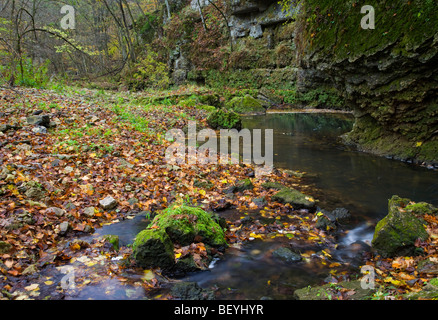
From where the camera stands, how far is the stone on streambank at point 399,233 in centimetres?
373

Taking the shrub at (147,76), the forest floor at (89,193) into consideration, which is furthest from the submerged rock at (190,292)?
the shrub at (147,76)

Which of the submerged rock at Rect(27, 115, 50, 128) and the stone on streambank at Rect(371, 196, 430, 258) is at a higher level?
the submerged rock at Rect(27, 115, 50, 128)

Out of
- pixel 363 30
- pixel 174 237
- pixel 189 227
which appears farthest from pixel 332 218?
pixel 363 30

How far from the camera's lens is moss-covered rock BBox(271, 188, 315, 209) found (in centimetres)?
558

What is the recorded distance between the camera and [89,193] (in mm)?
5195

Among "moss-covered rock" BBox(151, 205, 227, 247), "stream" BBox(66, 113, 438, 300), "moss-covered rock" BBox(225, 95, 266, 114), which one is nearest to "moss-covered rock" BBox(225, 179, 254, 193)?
"stream" BBox(66, 113, 438, 300)

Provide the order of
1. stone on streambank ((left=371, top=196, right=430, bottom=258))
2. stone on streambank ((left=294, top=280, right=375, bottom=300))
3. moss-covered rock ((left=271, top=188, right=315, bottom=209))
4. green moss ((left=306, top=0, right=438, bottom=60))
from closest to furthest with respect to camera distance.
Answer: stone on streambank ((left=294, top=280, right=375, bottom=300))
stone on streambank ((left=371, top=196, right=430, bottom=258))
moss-covered rock ((left=271, top=188, right=315, bottom=209))
green moss ((left=306, top=0, right=438, bottom=60))

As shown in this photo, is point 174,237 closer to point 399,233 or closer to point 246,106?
point 399,233

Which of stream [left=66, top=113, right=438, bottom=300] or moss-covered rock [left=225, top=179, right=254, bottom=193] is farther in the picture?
moss-covered rock [left=225, top=179, right=254, bottom=193]

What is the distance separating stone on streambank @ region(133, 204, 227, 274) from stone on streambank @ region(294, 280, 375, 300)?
51.2 inches

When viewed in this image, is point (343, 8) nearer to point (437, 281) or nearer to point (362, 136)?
point (362, 136)

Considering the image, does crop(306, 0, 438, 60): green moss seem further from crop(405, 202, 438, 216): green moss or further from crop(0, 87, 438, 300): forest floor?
crop(405, 202, 438, 216): green moss
